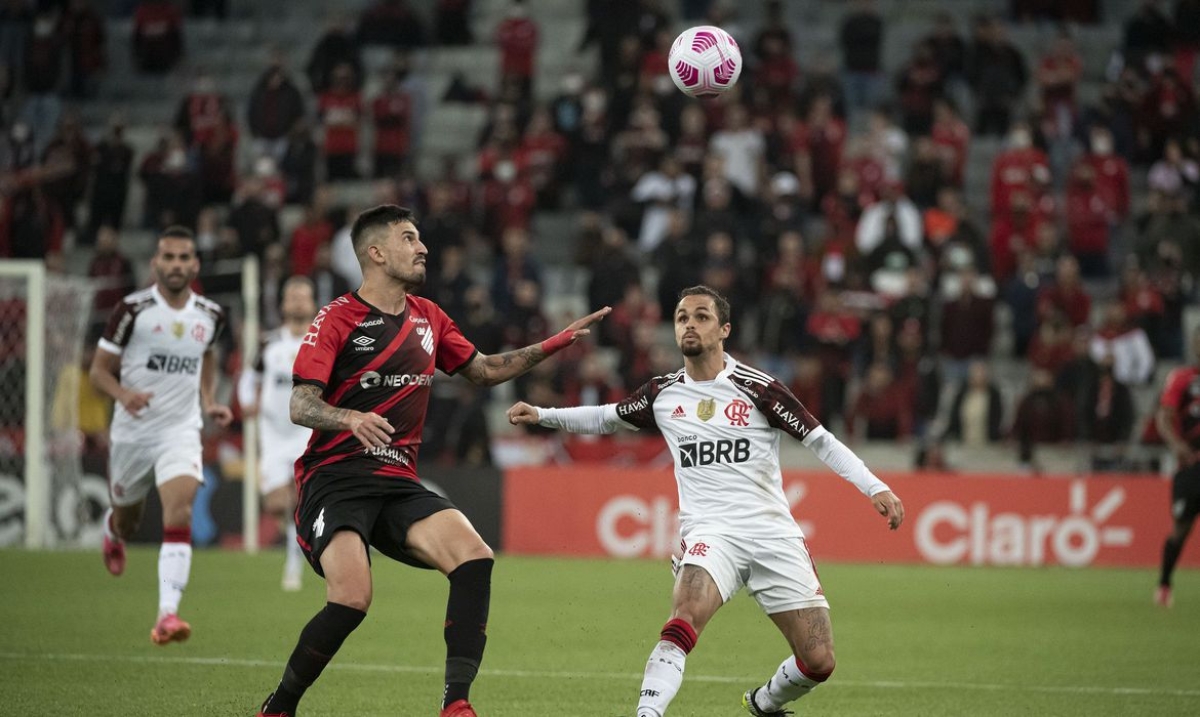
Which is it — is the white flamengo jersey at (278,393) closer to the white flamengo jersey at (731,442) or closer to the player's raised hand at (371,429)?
the white flamengo jersey at (731,442)

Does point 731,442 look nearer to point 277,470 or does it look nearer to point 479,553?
point 479,553

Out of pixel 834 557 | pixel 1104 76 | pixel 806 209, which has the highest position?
pixel 1104 76

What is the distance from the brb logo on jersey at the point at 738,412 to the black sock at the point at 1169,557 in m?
8.03

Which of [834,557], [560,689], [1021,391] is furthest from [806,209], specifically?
[560,689]

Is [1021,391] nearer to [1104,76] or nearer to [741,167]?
[741,167]

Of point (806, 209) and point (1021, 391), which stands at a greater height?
point (806, 209)

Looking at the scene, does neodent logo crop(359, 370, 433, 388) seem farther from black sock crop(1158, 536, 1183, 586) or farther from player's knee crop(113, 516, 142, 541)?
black sock crop(1158, 536, 1183, 586)

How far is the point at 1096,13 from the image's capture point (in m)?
27.8

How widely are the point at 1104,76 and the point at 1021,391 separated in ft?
24.9

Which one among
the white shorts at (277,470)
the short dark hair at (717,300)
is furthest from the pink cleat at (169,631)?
the white shorts at (277,470)

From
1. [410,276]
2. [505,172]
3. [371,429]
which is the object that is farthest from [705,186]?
[371,429]

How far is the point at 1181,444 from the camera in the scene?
49.5 ft

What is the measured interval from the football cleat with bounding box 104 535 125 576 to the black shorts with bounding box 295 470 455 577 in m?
5.01

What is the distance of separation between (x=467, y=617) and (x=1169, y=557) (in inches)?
370
